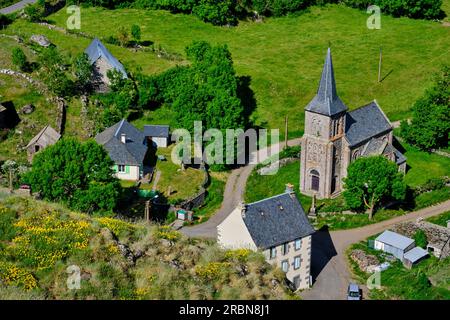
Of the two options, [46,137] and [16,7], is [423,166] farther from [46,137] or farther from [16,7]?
[16,7]

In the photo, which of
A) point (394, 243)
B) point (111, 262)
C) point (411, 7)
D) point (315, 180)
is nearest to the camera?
point (111, 262)

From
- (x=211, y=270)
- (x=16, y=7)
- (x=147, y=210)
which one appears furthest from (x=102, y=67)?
(x=211, y=270)

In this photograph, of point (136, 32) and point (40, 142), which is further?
point (136, 32)

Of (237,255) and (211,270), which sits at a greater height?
(211,270)
